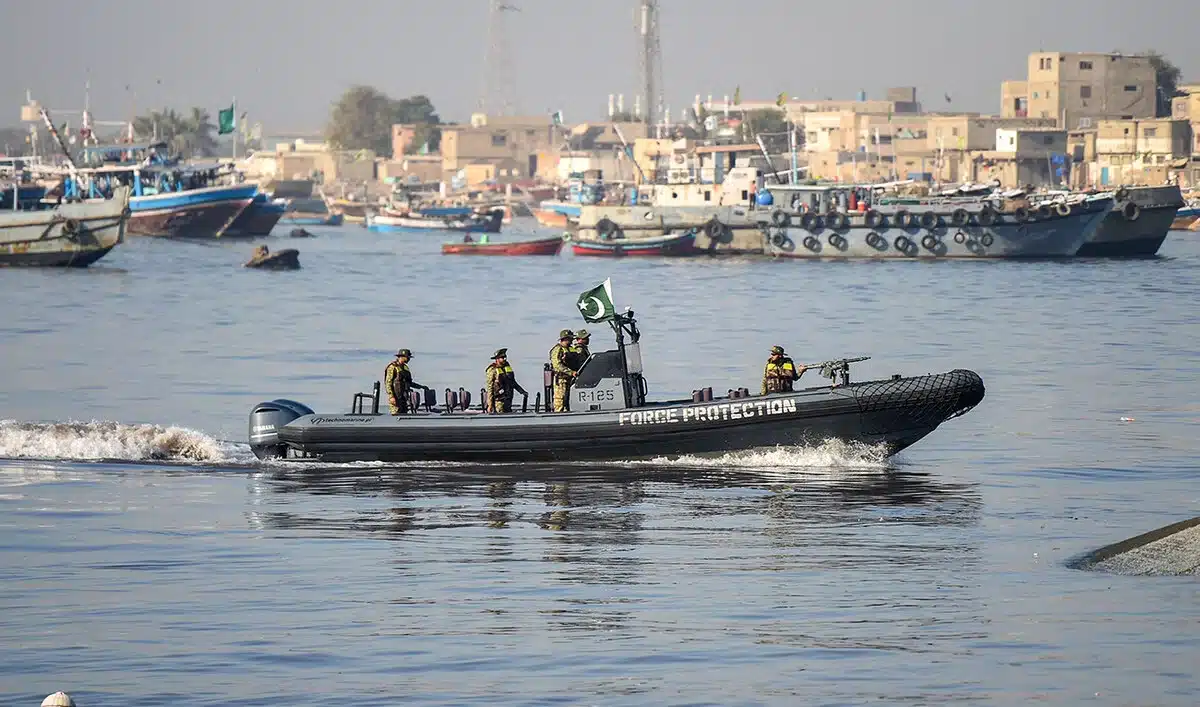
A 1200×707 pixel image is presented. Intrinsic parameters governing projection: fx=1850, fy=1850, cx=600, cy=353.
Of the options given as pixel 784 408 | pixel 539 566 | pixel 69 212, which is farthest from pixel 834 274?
pixel 539 566

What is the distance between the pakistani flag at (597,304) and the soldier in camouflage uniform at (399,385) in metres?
3.04

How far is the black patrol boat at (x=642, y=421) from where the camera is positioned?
30016 millimetres

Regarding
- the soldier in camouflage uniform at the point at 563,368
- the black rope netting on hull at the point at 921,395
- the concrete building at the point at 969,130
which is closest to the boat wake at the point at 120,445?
the soldier in camouflage uniform at the point at 563,368

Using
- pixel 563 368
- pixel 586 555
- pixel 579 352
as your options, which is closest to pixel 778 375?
pixel 579 352

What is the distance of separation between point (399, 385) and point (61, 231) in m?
72.7

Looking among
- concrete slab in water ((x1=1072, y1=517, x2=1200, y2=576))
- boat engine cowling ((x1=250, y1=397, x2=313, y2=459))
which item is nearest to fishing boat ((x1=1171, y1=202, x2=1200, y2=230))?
boat engine cowling ((x1=250, y1=397, x2=313, y2=459))

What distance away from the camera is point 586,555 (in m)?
23.8

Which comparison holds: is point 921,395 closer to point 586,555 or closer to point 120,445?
point 586,555

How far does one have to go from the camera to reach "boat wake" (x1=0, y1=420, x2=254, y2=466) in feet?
110

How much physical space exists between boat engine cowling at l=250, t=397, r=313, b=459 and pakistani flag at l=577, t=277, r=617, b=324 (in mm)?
5390

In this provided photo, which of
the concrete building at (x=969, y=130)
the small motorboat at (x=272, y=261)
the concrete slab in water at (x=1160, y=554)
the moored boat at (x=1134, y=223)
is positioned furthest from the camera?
the concrete building at (x=969, y=130)

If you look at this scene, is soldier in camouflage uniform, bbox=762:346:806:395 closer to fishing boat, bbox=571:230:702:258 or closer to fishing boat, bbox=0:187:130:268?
fishing boat, bbox=0:187:130:268

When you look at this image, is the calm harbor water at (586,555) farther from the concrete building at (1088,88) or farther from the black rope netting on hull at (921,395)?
the concrete building at (1088,88)

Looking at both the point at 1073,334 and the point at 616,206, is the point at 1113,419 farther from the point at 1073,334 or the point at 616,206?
the point at 616,206
